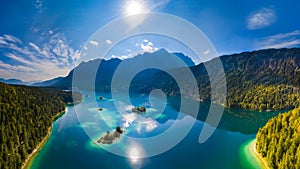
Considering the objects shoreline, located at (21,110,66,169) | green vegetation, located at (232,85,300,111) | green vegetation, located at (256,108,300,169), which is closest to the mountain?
green vegetation, located at (232,85,300,111)

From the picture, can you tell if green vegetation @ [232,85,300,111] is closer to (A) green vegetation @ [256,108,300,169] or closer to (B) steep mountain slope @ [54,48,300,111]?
(B) steep mountain slope @ [54,48,300,111]

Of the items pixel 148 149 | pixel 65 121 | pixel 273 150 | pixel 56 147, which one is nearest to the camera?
pixel 273 150

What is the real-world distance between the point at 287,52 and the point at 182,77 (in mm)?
72172

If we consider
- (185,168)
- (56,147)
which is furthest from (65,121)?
(185,168)

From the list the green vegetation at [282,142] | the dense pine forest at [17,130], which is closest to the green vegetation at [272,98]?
the green vegetation at [282,142]

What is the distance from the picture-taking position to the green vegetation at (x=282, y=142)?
2436cm

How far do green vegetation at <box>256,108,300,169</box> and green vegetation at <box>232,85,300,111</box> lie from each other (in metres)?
59.4

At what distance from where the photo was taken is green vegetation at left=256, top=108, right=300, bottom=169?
79.9ft

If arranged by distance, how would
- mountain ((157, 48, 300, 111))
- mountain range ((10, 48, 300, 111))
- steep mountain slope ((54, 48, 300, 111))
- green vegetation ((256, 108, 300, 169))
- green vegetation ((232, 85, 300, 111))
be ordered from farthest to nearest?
steep mountain slope ((54, 48, 300, 111)) → mountain ((157, 48, 300, 111)) → mountain range ((10, 48, 300, 111)) → green vegetation ((232, 85, 300, 111)) → green vegetation ((256, 108, 300, 169))

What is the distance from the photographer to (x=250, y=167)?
28141 mm

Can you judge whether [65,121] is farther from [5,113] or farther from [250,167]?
[250,167]

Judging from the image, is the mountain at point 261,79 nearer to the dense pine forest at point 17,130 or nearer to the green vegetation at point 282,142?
Answer: the green vegetation at point 282,142

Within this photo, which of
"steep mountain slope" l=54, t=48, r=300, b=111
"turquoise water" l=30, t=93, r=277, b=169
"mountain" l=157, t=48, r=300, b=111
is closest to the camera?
"turquoise water" l=30, t=93, r=277, b=169

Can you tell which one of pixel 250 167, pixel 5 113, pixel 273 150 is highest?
pixel 5 113
